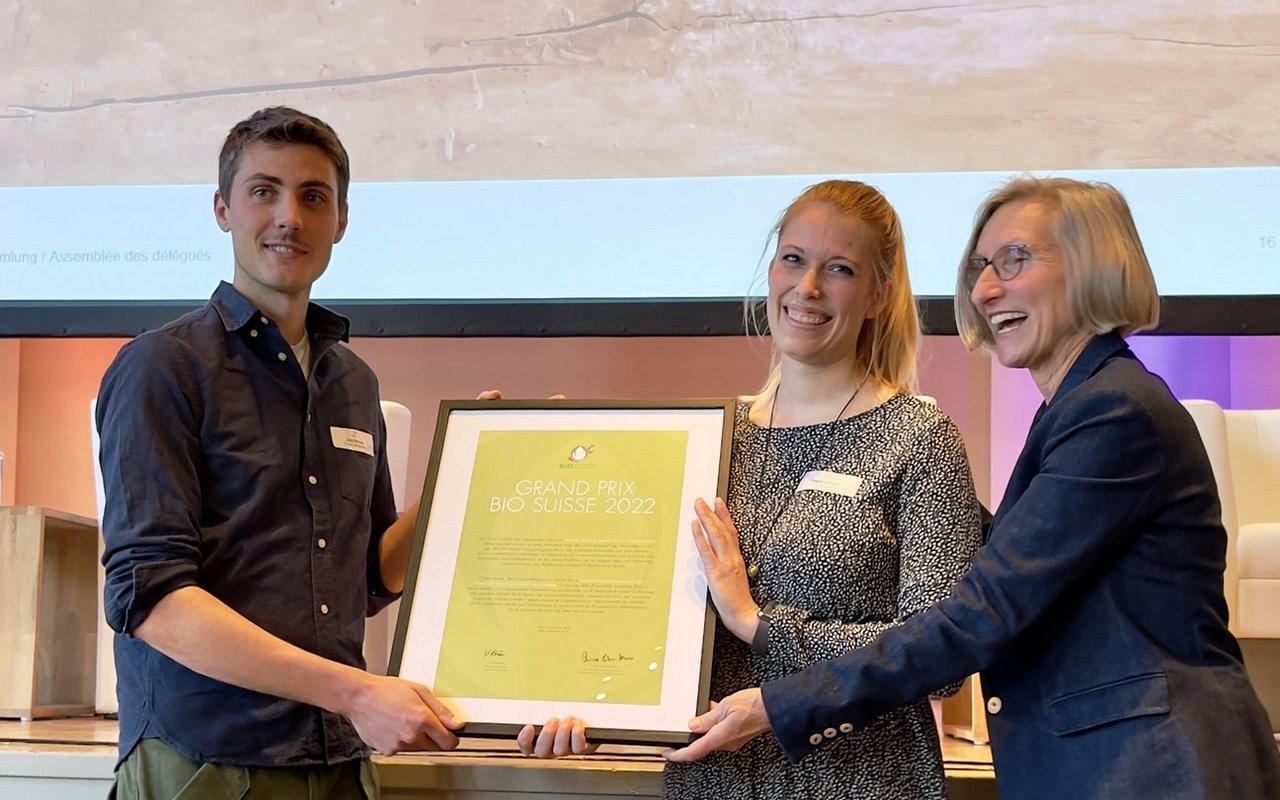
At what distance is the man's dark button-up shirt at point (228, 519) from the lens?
1.62 m

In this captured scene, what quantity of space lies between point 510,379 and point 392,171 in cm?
80

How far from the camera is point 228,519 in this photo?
1685mm

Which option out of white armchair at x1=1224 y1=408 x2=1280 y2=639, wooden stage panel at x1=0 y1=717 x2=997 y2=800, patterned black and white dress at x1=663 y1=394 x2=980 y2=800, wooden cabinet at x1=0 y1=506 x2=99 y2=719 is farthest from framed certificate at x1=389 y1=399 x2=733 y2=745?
white armchair at x1=1224 y1=408 x2=1280 y2=639

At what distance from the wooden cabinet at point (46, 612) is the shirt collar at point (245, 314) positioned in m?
1.12

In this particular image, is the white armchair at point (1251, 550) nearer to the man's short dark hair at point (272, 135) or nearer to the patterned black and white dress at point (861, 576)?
the patterned black and white dress at point (861, 576)

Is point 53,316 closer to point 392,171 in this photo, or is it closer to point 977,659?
point 392,171

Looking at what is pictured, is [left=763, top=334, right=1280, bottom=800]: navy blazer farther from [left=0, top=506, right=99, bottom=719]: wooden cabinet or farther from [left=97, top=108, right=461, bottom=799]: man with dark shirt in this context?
[left=0, top=506, right=99, bottom=719]: wooden cabinet

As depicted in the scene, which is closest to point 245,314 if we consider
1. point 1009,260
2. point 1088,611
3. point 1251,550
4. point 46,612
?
point 1009,260

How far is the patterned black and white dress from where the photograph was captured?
5.28 ft

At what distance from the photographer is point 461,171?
3.18 metres

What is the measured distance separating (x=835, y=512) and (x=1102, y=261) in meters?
0.45

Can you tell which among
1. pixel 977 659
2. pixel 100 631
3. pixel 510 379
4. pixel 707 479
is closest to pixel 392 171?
pixel 510 379
